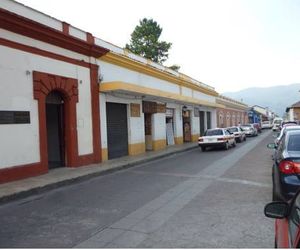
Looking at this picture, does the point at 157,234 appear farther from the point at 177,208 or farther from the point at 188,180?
the point at 188,180

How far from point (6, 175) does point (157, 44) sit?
45710 mm

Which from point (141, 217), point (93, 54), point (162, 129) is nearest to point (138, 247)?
point (141, 217)

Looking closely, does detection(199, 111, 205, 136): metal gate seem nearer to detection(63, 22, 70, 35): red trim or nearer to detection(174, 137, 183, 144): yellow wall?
detection(174, 137, 183, 144): yellow wall

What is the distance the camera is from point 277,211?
11.3ft

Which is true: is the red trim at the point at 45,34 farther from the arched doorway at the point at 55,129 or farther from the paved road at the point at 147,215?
the paved road at the point at 147,215

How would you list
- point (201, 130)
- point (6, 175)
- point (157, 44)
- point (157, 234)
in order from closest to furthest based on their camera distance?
point (157, 234) → point (6, 175) → point (201, 130) → point (157, 44)

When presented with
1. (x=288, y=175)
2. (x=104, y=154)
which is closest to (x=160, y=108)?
(x=104, y=154)

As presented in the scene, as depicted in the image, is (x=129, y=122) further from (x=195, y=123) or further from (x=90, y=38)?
(x=195, y=123)

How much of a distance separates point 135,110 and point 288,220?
19.0 m

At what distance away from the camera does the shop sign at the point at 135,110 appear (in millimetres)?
21656

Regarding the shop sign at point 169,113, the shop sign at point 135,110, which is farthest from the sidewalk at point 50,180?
the shop sign at point 169,113

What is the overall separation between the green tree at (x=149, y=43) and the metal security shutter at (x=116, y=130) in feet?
115

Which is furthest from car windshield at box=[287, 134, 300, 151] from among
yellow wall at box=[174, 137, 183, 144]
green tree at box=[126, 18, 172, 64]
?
green tree at box=[126, 18, 172, 64]

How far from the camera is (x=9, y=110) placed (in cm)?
1222
